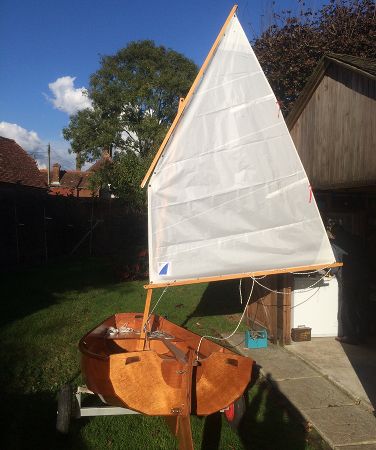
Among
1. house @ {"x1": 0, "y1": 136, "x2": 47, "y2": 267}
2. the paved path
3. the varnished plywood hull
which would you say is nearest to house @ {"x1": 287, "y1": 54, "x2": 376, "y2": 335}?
the paved path

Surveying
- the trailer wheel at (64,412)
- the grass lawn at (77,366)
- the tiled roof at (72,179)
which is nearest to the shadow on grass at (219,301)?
the grass lawn at (77,366)

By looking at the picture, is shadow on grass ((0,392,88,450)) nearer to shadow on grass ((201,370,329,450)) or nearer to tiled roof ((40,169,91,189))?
shadow on grass ((201,370,329,450))

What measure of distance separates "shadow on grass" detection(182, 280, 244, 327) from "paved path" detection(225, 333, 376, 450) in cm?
274

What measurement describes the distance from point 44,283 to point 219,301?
5.62m

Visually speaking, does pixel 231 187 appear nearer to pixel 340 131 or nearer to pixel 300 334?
pixel 300 334

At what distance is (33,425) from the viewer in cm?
504

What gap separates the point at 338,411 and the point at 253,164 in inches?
126

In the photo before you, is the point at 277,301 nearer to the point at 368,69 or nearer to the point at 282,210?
the point at 282,210

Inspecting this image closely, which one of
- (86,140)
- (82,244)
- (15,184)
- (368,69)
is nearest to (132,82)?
(86,140)

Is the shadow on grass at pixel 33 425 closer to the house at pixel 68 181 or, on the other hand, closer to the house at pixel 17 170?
the house at pixel 17 170

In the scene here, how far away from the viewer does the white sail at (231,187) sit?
520 centimetres

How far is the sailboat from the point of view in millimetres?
5172

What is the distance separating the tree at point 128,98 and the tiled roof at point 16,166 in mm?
6734

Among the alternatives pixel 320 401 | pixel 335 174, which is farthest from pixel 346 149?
pixel 320 401
